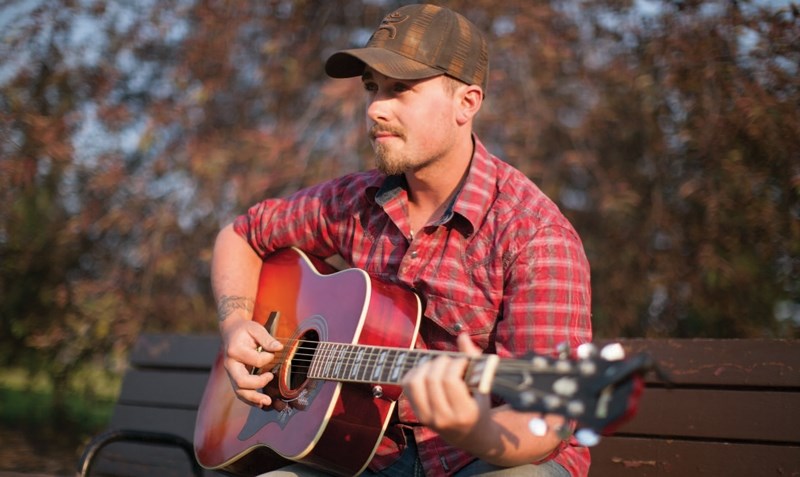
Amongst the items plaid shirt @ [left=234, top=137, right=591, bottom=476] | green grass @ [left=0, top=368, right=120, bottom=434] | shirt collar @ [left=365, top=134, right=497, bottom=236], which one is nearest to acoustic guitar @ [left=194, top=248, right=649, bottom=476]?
plaid shirt @ [left=234, top=137, right=591, bottom=476]

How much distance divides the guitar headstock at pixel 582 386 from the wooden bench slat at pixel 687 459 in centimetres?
124

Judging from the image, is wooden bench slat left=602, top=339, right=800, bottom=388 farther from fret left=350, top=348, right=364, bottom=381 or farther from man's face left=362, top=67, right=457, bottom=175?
fret left=350, top=348, right=364, bottom=381

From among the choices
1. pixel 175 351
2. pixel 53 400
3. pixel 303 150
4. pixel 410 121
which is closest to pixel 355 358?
pixel 410 121

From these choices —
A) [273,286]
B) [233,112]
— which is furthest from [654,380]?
[233,112]

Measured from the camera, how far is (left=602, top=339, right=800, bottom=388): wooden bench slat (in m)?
2.57

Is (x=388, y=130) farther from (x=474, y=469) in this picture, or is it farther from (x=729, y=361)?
(x=729, y=361)

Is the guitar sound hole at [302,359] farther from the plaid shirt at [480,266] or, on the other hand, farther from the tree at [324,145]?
the tree at [324,145]

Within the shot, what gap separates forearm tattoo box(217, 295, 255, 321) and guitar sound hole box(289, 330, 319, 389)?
45 centimetres

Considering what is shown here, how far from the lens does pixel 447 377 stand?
1.72m

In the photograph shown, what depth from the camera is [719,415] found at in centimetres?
266

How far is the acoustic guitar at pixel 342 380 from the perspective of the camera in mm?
1572

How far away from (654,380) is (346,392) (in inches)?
44.7

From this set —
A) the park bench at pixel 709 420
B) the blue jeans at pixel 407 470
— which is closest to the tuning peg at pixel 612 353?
the blue jeans at pixel 407 470

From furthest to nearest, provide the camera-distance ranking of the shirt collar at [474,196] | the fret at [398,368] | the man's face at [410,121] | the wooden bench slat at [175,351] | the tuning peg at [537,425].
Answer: the wooden bench slat at [175,351]
the man's face at [410,121]
the shirt collar at [474,196]
the fret at [398,368]
the tuning peg at [537,425]
